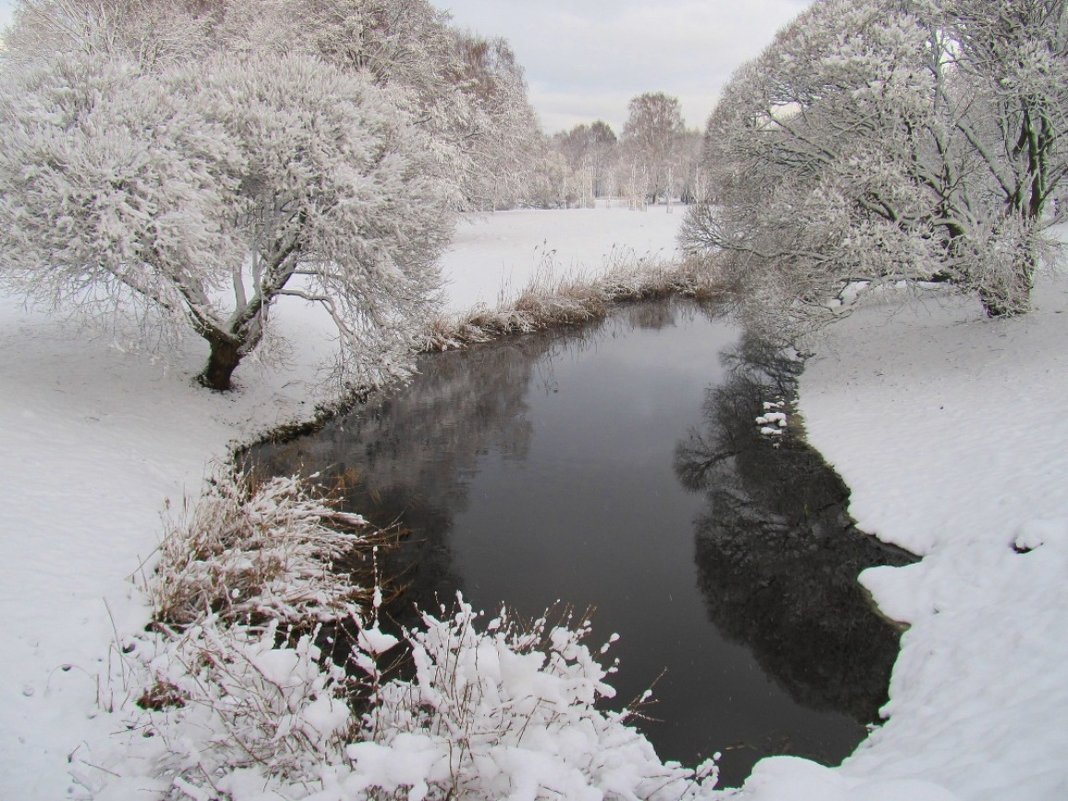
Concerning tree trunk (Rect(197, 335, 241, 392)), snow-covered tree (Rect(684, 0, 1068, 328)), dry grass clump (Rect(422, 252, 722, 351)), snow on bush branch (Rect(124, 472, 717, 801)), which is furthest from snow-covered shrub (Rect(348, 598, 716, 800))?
dry grass clump (Rect(422, 252, 722, 351))

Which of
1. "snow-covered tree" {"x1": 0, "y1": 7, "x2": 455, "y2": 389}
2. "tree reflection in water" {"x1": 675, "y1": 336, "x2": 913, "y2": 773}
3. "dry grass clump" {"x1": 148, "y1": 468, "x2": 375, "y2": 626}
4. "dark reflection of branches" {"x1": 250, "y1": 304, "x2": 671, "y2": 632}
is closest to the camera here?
"dry grass clump" {"x1": 148, "y1": 468, "x2": 375, "y2": 626}

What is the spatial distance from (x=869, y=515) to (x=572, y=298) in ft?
47.4

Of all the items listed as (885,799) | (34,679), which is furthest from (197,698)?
(885,799)

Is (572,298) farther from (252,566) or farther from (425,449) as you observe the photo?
(252,566)

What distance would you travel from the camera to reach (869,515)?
838 cm

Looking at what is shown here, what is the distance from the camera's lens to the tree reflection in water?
239 inches

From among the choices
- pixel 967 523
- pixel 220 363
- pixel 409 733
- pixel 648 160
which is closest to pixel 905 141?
pixel 967 523

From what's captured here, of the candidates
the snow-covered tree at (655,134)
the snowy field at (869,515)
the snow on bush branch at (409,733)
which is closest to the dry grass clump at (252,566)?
the snowy field at (869,515)

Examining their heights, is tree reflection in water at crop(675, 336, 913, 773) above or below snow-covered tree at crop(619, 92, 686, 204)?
below

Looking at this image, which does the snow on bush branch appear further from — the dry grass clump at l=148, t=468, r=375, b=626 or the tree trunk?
the tree trunk

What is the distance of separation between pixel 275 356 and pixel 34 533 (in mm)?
6406

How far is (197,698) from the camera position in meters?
3.55

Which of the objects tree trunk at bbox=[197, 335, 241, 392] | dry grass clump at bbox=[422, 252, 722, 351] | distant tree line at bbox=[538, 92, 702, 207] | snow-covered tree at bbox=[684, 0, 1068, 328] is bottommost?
tree trunk at bbox=[197, 335, 241, 392]

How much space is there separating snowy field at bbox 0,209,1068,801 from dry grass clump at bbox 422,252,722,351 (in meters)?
4.48
